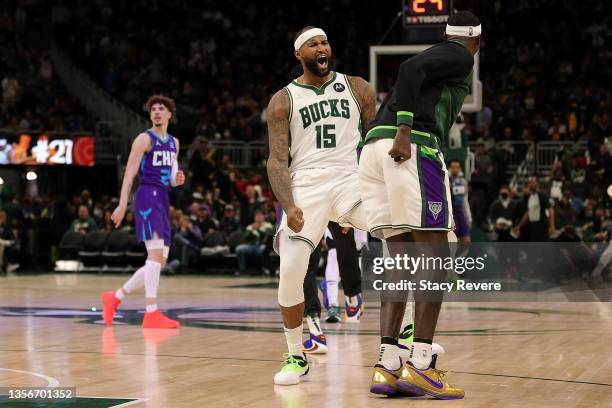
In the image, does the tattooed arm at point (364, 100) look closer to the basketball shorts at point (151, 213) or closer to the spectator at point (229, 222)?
the basketball shorts at point (151, 213)

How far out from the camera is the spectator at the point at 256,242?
69.3ft

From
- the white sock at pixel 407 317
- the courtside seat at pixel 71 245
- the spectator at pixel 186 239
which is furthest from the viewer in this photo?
the courtside seat at pixel 71 245

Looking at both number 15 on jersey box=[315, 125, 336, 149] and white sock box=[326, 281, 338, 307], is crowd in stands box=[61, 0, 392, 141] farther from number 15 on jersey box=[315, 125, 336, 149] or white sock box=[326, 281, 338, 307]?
number 15 on jersey box=[315, 125, 336, 149]

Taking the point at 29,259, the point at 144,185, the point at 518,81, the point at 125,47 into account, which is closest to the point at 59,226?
the point at 29,259

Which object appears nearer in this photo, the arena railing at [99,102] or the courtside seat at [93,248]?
the courtside seat at [93,248]

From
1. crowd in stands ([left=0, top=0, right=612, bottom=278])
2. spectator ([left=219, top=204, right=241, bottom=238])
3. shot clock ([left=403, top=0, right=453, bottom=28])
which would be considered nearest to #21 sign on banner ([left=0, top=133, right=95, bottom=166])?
crowd in stands ([left=0, top=0, right=612, bottom=278])

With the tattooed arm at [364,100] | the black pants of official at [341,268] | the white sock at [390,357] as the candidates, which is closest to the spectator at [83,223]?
the black pants of official at [341,268]

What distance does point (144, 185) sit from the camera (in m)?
11.2

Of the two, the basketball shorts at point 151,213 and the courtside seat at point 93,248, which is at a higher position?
the basketball shorts at point 151,213

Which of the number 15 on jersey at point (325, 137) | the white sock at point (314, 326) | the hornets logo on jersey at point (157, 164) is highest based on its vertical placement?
the number 15 on jersey at point (325, 137)

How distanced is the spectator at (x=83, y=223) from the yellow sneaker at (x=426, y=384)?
1694cm

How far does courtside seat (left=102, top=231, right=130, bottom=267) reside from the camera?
22078 mm

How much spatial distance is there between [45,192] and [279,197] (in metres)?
20.0

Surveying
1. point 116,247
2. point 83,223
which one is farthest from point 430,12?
point 83,223
